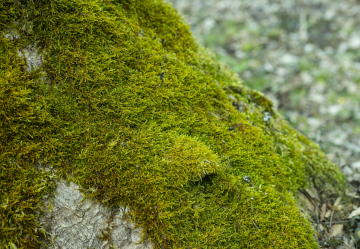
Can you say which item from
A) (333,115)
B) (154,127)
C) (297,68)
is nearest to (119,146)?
(154,127)

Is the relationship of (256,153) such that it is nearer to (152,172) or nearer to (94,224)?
(152,172)

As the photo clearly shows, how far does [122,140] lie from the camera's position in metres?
2.09

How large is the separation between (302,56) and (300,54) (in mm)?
126

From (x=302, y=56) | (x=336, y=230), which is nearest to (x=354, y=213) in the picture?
(x=336, y=230)

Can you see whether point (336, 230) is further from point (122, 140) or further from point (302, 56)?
point (302, 56)

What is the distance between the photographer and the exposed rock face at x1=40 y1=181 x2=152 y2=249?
1.91 meters

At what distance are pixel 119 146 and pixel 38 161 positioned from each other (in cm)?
59

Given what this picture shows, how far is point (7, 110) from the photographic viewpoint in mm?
1872

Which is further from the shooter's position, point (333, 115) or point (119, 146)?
point (333, 115)

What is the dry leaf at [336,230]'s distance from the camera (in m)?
2.67

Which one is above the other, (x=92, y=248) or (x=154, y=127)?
(x=154, y=127)

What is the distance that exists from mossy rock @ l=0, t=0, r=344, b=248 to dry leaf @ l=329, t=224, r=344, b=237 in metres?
0.56

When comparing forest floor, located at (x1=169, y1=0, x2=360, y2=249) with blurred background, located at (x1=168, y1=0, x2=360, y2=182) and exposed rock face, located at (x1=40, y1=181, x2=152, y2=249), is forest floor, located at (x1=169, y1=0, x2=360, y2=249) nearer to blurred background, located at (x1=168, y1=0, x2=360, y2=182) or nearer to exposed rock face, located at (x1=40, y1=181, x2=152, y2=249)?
blurred background, located at (x1=168, y1=0, x2=360, y2=182)

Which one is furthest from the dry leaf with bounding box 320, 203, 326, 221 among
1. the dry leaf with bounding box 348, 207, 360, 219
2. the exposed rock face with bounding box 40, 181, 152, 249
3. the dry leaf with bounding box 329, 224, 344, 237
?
the exposed rock face with bounding box 40, 181, 152, 249
